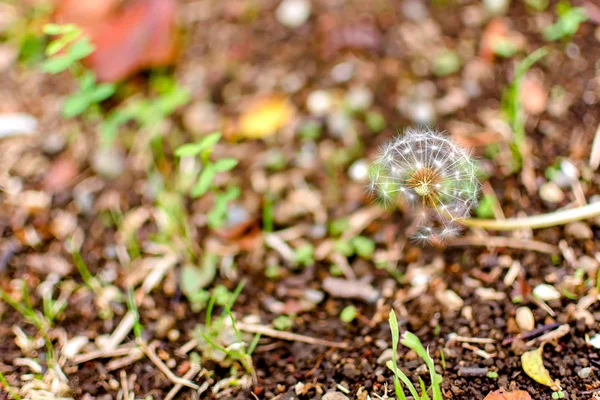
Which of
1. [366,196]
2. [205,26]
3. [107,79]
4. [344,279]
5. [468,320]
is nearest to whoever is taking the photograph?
[468,320]

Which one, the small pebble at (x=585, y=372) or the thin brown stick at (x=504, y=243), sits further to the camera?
the thin brown stick at (x=504, y=243)

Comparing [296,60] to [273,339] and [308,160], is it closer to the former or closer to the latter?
[308,160]

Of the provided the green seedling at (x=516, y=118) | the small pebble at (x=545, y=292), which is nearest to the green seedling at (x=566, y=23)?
the green seedling at (x=516, y=118)

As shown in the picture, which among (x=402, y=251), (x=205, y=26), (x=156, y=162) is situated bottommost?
(x=402, y=251)

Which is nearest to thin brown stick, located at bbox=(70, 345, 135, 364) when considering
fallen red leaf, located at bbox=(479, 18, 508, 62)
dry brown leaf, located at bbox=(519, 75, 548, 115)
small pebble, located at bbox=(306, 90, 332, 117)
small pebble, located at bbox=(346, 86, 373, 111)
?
small pebble, located at bbox=(306, 90, 332, 117)

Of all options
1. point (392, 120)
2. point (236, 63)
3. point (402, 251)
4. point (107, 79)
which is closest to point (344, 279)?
point (402, 251)

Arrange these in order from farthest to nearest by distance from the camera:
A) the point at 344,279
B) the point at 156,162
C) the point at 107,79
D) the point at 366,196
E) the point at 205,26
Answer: the point at 205,26, the point at 107,79, the point at 156,162, the point at 366,196, the point at 344,279

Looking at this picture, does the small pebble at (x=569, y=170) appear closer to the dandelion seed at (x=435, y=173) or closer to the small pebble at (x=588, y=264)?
the small pebble at (x=588, y=264)
